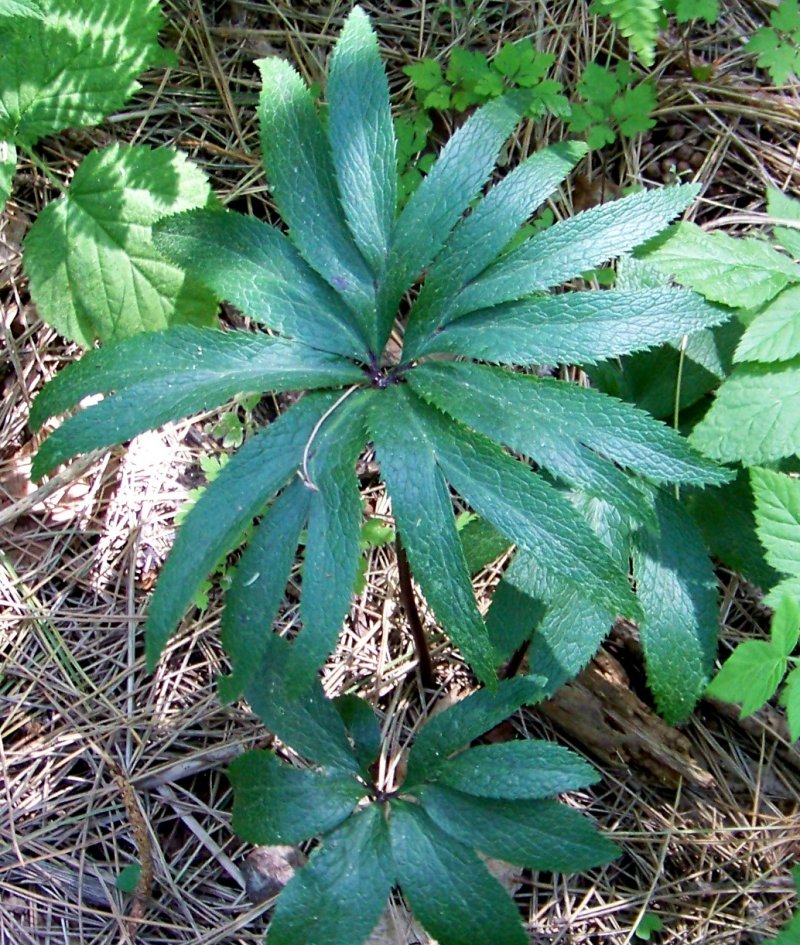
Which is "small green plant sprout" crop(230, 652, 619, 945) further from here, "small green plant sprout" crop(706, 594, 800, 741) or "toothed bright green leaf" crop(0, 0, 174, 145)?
"toothed bright green leaf" crop(0, 0, 174, 145)

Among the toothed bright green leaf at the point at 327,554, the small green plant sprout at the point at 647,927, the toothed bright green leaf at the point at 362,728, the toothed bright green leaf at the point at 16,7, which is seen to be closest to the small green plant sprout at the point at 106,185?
the toothed bright green leaf at the point at 16,7

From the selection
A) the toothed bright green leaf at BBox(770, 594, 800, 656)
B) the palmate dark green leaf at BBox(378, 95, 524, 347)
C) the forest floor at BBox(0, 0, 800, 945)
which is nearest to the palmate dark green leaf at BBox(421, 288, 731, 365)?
the palmate dark green leaf at BBox(378, 95, 524, 347)

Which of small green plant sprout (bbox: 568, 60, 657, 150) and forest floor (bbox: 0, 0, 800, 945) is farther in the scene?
small green plant sprout (bbox: 568, 60, 657, 150)

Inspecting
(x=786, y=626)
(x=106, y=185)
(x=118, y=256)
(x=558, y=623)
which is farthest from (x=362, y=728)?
(x=106, y=185)

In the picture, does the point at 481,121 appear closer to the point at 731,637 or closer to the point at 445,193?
the point at 445,193

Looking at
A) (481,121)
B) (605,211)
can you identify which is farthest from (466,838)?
(481,121)

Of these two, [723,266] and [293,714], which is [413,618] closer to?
[293,714]
